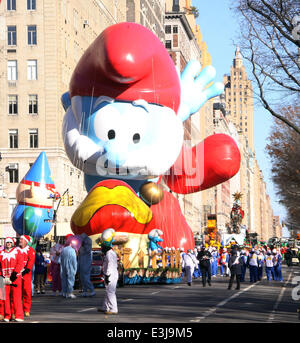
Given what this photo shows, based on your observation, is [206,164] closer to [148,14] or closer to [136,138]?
[136,138]

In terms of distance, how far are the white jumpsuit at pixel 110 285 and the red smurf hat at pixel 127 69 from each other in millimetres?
10475

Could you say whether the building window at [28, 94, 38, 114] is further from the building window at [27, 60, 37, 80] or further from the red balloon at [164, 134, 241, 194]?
the red balloon at [164, 134, 241, 194]

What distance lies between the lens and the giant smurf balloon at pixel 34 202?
124 feet

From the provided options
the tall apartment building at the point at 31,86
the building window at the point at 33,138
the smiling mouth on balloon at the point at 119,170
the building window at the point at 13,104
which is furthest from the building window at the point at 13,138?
the smiling mouth on balloon at the point at 119,170

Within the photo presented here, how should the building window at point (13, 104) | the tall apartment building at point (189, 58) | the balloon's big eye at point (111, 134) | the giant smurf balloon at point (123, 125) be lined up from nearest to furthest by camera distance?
the giant smurf balloon at point (123, 125) < the balloon's big eye at point (111, 134) < the building window at point (13, 104) < the tall apartment building at point (189, 58)

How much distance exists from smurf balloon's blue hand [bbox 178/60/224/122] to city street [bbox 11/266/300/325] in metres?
8.88

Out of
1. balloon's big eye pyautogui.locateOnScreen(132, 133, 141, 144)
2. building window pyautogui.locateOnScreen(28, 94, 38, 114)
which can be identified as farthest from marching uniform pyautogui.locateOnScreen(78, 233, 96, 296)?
building window pyautogui.locateOnScreen(28, 94, 38, 114)

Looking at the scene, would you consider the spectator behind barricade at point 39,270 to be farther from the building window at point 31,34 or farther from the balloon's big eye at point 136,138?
the building window at point 31,34

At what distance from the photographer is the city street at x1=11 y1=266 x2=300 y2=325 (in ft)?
54.7

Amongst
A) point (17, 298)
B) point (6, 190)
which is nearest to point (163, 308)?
point (17, 298)

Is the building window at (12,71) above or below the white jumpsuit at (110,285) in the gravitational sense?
above

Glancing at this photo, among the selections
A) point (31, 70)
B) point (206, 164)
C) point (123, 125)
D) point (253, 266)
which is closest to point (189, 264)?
point (253, 266)

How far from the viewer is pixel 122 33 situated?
2866 centimetres

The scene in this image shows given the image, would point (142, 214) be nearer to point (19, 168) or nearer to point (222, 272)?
point (222, 272)
